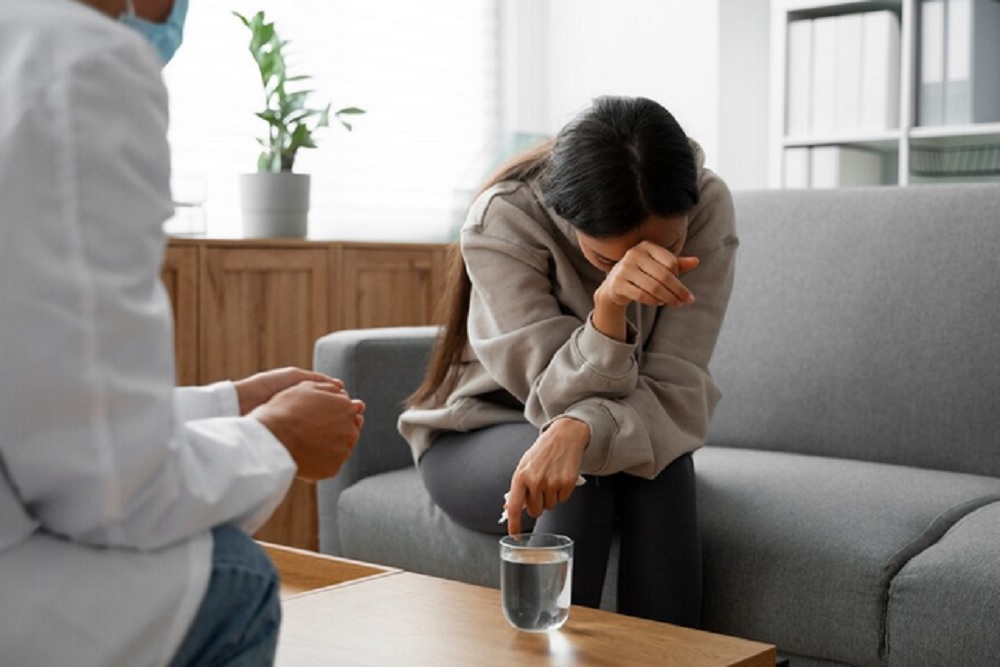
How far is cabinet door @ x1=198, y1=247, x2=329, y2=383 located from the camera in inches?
115

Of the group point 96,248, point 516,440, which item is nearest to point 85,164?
point 96,248

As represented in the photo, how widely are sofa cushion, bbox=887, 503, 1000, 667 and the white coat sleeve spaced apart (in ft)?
3.46

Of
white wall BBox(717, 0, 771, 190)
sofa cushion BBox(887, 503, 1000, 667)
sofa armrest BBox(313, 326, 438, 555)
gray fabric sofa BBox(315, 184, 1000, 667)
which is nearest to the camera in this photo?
sofa cushion BBox(887, 503, 1000, 667)

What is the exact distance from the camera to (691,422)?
181 centimetres

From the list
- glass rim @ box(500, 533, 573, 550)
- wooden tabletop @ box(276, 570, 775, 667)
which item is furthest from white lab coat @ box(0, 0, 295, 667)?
glass rim @ box(500, 533, 573, 550)

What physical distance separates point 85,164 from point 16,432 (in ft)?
0.54

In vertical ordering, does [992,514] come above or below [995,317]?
below

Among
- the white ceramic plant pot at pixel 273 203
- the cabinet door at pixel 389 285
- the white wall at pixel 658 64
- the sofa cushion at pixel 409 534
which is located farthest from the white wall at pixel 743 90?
the sofa cushion at pixel 409 534

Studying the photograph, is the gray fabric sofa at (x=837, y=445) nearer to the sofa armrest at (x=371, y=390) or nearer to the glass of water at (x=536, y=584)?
the sofa armrest at (x=371, y=390)

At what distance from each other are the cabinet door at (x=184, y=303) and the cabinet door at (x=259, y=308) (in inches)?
0.9

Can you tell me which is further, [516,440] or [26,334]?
[516,440]

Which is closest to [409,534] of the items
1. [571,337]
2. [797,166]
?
[571,337]

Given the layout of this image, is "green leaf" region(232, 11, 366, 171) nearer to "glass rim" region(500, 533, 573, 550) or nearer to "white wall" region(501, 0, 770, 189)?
"white wall" region(501, 0, 770, 189)

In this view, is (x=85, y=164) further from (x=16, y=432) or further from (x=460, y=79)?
(x=460, y=79)
